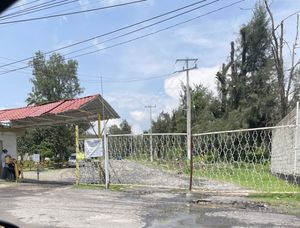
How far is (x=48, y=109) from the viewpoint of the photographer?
2203 centimetres

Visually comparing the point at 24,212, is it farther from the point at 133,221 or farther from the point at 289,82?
the point at 289,82

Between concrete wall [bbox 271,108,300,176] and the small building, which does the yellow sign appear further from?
concrete wall [bbox 271,108,300,176]

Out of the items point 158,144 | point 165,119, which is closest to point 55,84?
point 165,119

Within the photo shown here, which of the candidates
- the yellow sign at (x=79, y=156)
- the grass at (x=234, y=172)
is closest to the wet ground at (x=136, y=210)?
the yellow sign at (x=79, y=156)

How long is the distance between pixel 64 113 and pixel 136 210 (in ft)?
31.9

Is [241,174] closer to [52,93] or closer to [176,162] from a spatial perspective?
[176,162]

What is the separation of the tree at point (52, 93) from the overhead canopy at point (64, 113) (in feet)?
112

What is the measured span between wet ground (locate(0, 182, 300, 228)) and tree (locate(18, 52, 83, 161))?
140 feet

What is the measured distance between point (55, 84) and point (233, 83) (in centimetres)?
2420

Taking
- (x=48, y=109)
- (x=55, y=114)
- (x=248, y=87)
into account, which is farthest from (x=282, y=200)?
(x=248, y=87)

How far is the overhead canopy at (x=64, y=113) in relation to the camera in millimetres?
20531

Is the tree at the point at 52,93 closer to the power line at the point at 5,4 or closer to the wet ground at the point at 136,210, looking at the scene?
the wet ground at the point at 136,210

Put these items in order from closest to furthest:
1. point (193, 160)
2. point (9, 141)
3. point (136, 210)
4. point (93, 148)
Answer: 1. point (136, 210)
2. point (93, 148)
3. point (193, 160)
4. point (9, 141)

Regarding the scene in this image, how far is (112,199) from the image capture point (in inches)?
579
